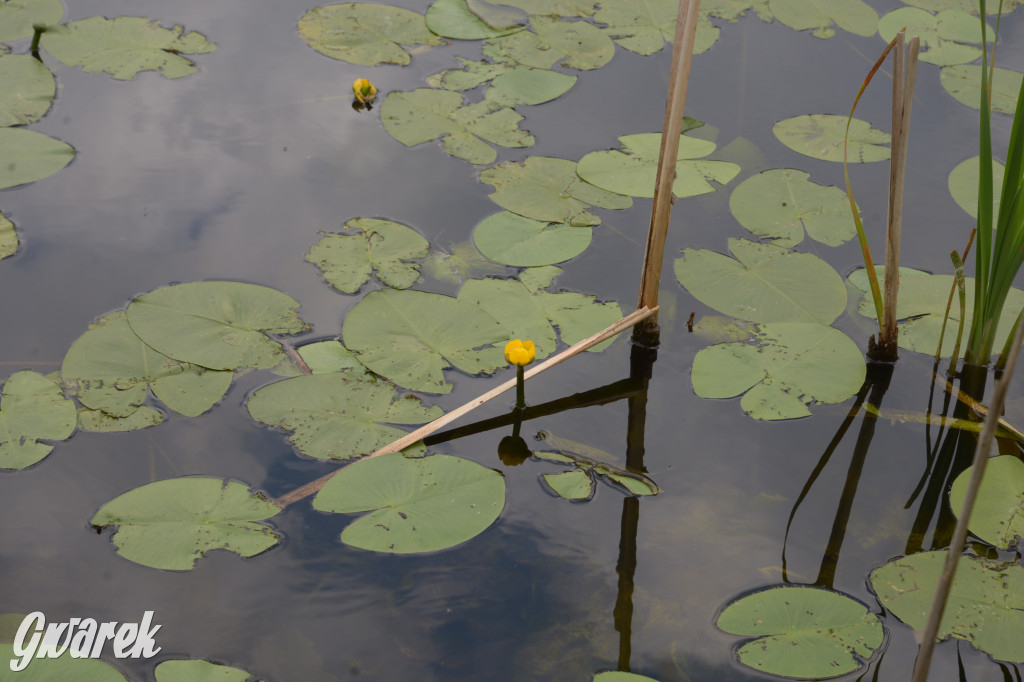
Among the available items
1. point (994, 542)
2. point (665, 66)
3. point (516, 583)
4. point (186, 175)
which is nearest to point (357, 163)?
point (186, 175)

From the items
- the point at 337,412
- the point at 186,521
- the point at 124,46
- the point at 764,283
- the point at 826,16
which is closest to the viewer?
the point at 186,521

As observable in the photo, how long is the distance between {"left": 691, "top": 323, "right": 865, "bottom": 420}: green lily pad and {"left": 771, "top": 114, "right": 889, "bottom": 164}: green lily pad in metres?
1.10

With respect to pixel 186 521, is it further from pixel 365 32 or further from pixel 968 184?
pixel 968 184

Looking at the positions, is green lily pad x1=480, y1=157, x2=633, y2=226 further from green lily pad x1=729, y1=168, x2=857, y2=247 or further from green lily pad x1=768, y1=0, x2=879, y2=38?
green lily pad x1=768, y1=0, x2=879, y2=38

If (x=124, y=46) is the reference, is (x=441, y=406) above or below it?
below

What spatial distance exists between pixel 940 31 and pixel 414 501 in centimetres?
368

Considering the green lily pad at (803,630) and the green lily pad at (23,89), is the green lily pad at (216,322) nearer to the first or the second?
the green lily pad at (23,89)

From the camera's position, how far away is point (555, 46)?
12.1 feet

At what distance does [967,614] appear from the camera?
171 centimetres

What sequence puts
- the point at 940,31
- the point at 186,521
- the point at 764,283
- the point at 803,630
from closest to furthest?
1. the point at 803,630
2. the point at 186,521
3. the point at 764,283
4. the point at 940,31

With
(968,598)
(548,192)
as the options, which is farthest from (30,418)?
(968,598)

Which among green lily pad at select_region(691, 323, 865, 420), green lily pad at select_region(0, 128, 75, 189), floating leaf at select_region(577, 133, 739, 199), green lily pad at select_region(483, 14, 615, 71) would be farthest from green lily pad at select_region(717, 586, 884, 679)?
green lily pad at select_region(0, 128, 75, 189)

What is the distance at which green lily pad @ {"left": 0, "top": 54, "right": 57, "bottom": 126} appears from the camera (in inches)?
121

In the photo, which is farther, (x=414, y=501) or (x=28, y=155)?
(x=28, y=155)
